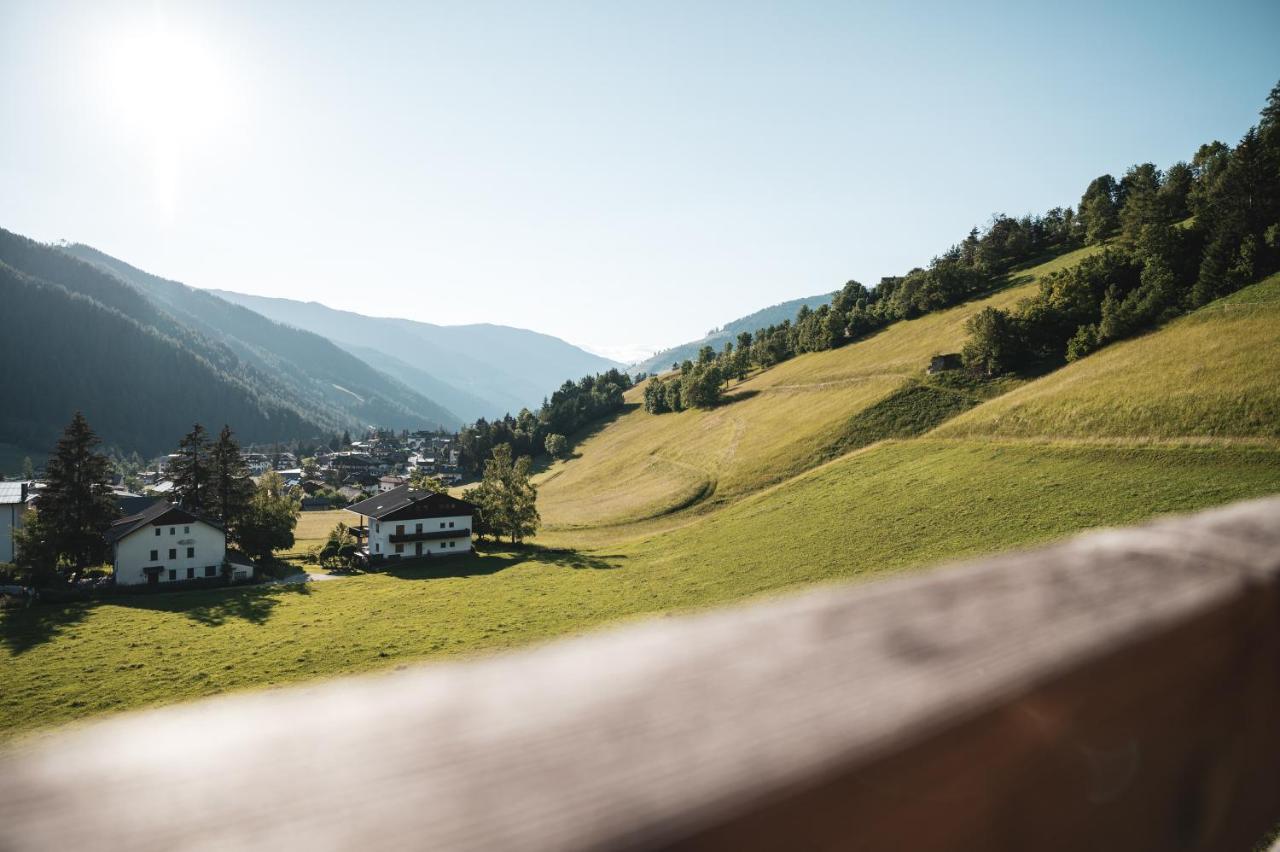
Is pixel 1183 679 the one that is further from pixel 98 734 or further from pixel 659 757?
pixel 98 734

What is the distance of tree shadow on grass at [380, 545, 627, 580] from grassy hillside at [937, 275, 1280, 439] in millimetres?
34380

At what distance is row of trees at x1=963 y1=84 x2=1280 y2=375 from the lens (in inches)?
2092

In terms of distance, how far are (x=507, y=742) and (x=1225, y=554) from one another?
2.21 meters

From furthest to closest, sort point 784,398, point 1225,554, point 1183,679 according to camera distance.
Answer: point 784,398
point 1225,554
point 1183,679

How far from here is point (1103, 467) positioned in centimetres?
3678

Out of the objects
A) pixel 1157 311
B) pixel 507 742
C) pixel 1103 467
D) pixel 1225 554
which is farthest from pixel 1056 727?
pixel 1157 311

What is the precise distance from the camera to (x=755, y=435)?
2977 inches

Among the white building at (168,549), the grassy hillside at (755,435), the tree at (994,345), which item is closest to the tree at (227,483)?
the white building at (168,549)

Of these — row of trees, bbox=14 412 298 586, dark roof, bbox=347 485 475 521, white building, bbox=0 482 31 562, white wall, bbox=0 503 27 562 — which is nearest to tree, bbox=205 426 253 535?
row of trees, bbox=14 412 298 586

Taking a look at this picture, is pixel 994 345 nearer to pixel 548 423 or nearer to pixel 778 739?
pixel 778 739

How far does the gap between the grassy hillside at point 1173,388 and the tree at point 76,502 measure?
78.3 metres

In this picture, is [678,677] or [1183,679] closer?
[678,677]

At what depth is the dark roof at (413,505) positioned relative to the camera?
60750 mm

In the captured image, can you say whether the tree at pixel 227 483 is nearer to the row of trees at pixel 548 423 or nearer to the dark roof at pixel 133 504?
the dark roof at pixel 133 504
